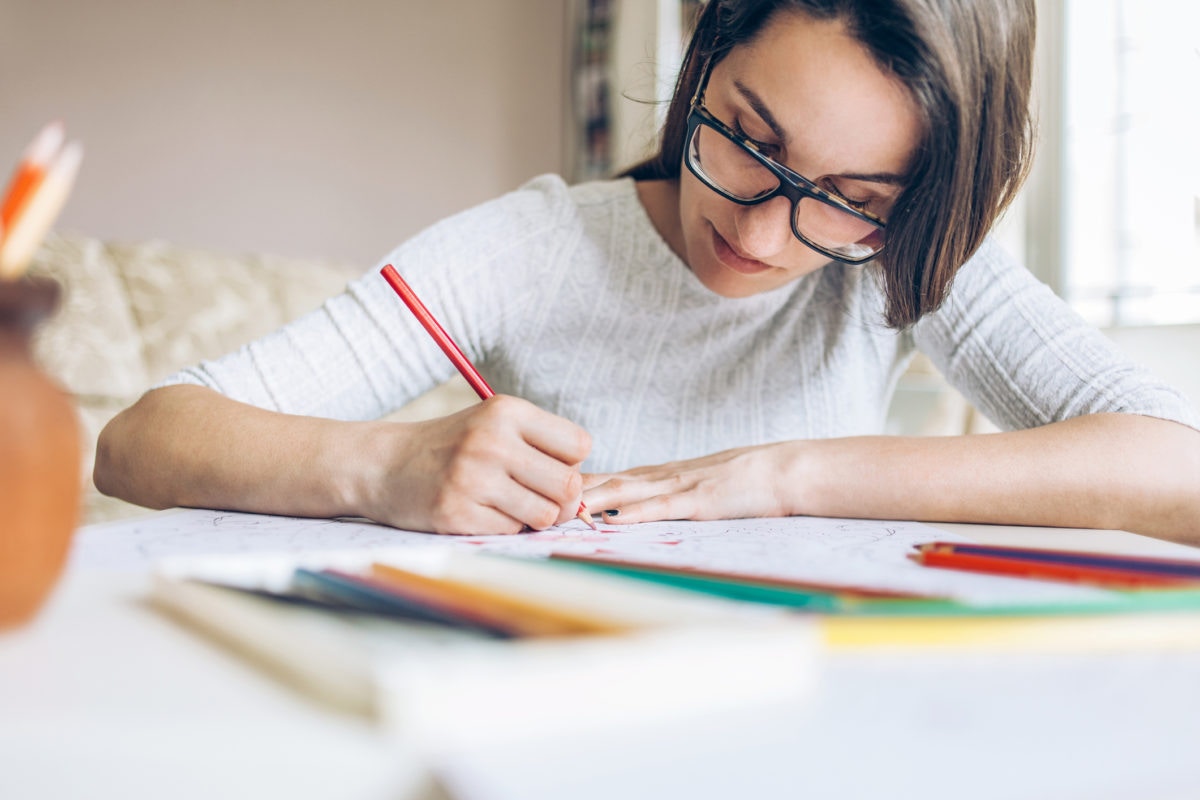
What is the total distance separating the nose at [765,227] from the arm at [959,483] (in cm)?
20

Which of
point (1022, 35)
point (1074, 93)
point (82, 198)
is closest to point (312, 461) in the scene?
point (1022, 35)

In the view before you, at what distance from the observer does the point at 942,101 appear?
2.77 feet

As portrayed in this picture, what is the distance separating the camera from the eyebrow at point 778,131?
852mm

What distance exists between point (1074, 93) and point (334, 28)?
2.61m

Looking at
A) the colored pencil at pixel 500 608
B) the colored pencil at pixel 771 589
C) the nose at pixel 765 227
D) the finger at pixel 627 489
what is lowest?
the finger at pixel 627 489

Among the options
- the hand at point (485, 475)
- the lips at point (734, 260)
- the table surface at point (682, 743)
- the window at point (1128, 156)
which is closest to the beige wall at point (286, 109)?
the window at point (1128, 156)

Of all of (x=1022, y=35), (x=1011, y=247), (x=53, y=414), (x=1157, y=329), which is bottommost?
(x=1157, y=329)

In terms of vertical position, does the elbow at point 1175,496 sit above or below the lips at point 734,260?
below

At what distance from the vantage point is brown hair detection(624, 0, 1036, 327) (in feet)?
2.69

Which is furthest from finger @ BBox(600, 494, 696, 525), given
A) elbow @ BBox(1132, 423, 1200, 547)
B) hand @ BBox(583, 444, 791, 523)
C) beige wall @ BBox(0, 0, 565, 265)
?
beige wall @ BBox(0, 0, 565, 265)

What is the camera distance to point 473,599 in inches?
13.1

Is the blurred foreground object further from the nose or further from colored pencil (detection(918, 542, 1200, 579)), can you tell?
the nose

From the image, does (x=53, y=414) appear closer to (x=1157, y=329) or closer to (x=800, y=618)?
(x=800, y=618)

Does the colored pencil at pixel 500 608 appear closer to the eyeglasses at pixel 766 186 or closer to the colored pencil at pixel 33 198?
the colored pencil at pixel 33 198
